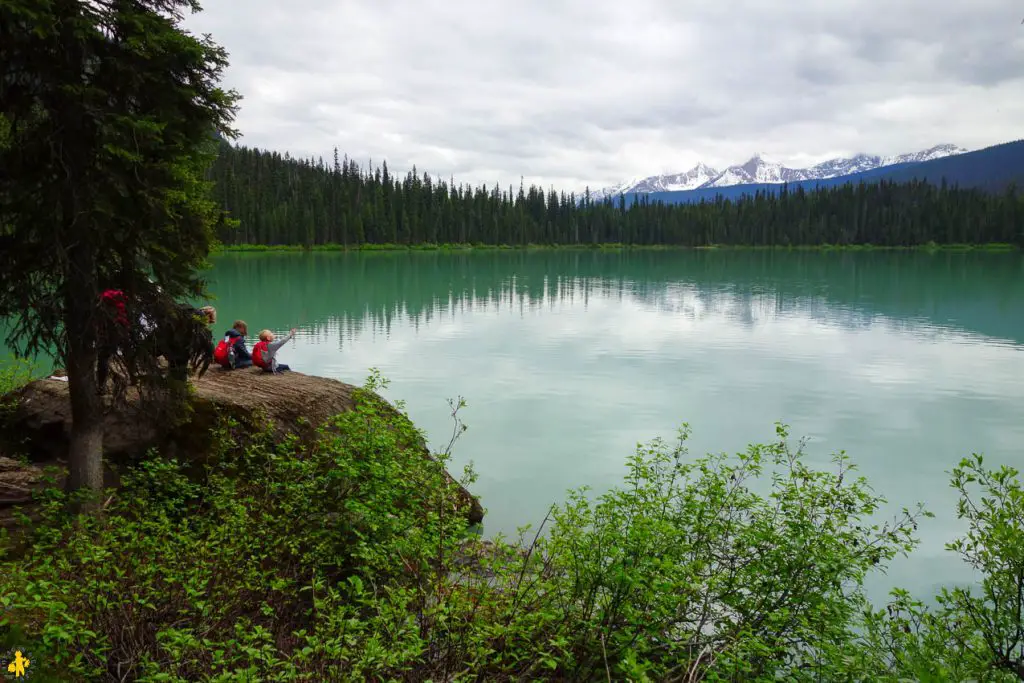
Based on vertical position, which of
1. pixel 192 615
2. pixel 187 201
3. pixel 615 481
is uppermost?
pixel 187 201

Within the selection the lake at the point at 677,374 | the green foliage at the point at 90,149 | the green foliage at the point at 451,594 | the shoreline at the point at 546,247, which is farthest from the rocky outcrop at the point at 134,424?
the shoreline at the point at 546,247

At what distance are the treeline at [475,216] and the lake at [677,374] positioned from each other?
91707mm

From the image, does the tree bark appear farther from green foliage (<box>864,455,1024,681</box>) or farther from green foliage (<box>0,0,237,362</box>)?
green foliage (<box>864,455,1024,681</box>)

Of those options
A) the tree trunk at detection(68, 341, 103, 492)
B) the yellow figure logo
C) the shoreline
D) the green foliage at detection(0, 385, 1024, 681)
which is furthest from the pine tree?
the shoreline

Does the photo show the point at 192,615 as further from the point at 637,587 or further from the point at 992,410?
the point at 992,410

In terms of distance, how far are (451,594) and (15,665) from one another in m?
3.15

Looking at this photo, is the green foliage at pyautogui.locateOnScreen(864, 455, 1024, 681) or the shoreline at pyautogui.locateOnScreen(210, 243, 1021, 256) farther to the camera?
the shoreline at pyautogui.locateOnScreen(210, 243, 1021, 256)

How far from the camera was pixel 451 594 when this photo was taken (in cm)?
608

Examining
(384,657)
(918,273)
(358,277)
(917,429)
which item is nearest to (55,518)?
Answer: (384,657)

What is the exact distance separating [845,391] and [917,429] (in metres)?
4.20

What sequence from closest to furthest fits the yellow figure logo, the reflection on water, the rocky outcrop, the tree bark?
the yellow figure logo, the tree bark, the rocky outcrop, the reflection on water

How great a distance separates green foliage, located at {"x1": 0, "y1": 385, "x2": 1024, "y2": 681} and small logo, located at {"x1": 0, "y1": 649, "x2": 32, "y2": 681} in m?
0.15

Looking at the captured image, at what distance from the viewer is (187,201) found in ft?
25.8

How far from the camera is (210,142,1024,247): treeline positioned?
444 ft
